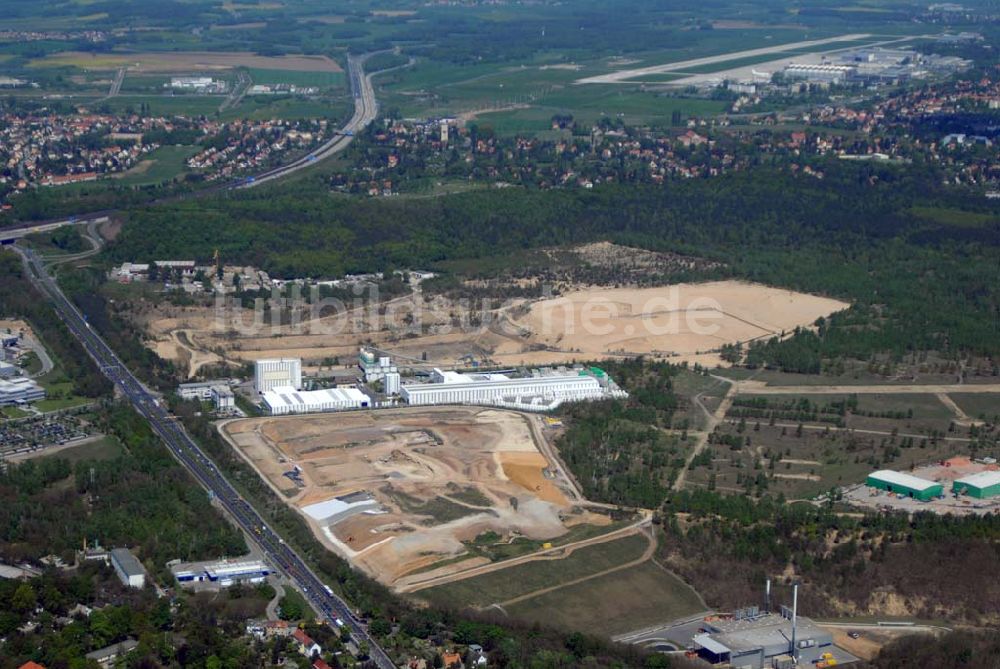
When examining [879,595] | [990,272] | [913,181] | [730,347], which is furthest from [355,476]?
[913,181]

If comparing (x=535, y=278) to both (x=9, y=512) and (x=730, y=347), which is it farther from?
(x=9, y=512)

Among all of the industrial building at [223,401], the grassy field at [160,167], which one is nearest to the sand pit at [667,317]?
the industrial building at [223,401]

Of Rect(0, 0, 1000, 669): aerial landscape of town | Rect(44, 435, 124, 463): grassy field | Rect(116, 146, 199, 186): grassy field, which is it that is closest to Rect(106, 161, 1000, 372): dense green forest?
Rect(0, 0, 1000, 669): aerial landscape of town

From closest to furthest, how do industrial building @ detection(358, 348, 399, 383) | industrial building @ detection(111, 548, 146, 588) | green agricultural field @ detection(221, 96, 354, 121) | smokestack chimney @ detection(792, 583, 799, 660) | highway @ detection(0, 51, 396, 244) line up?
smokestack chimney @ detection(792, 583, 799, 660) < industrial building @ detection(111, 548, 146, 588) < industrial building @ detection(358, 348, 399, 383) < highway @ detection(0, 51, 396, 244) < green agricultural field @ detection(221, 96, 354, 121)

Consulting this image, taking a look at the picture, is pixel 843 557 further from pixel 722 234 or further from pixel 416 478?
pixel 722 234

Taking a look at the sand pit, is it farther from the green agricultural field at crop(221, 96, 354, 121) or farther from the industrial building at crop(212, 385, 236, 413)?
the green agricultural field at crop(221, 96, 354, 121)

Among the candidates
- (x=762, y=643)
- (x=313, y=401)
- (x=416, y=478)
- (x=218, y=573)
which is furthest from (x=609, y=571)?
(x=313, y=401)

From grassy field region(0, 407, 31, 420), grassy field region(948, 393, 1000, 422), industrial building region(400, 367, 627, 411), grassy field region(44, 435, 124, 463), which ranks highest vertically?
grassy field region(44, 435, 124, 463)
